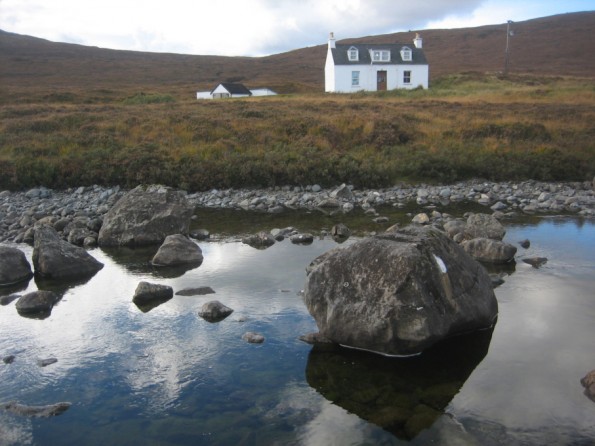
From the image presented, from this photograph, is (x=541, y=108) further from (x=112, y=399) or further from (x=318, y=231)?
(x=112, y=399)

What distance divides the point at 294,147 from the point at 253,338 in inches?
749

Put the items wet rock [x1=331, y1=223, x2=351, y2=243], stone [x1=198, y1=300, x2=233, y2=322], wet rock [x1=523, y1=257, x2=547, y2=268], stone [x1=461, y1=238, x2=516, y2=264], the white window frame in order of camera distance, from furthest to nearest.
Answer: the white window frame → wet rock [x1=331, y1=223, x2=351, y2=243] → stone [x1=461, y1=238, x2=516, y2=264] → wet rock [x1=523, y1=257, x2=547, y2=268] → stone [x1=198, y1=300, x2=233, y2=322]

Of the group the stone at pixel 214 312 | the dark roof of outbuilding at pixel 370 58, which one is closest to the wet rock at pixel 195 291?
the stone at pixel 214 312

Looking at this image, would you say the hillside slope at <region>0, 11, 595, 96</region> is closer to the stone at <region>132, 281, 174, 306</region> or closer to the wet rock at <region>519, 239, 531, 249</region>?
the wet rock at <region>519, 239, 531, 249</region>

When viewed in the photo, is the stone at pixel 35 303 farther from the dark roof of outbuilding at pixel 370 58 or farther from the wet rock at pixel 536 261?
the dark roof of outbuilding at pixel 370 58

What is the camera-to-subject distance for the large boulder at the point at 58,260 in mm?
13227

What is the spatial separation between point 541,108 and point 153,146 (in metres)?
27.7

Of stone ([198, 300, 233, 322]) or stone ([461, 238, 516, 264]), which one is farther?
stone ([461, 238, 516, 264])

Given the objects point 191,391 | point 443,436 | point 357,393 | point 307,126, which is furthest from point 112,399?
point 307,126

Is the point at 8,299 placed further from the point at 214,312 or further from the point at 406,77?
the point at 406,77

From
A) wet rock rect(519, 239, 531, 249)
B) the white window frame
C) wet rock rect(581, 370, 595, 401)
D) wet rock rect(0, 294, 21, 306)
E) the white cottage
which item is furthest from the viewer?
the white window frame

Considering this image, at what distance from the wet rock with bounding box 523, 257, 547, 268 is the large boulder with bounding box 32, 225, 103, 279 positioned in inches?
408

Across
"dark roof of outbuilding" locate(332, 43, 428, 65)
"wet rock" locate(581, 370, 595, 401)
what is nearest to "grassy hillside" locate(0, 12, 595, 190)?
"wet rock" locate(581, 370, 595, 401)

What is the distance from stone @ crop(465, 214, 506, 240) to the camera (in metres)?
15.2
